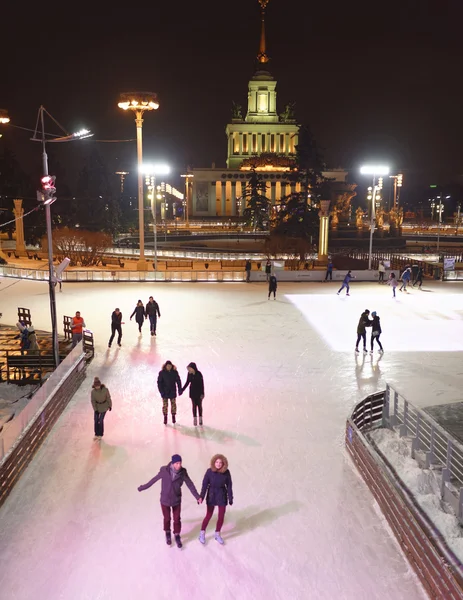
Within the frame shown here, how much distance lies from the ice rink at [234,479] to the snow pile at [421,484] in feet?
1.98

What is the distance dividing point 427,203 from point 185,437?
150262 millimetres

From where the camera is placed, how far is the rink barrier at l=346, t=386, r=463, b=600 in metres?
5.20

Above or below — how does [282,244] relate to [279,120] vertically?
below

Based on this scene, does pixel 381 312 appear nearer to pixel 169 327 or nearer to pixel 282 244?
pixel 169 327

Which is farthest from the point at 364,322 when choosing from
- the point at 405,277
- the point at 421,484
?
the point at 405,277

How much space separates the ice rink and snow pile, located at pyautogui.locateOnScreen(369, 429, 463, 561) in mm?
604

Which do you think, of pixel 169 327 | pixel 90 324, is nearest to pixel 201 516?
pixel 169 327

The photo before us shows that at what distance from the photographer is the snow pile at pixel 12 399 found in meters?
11.9

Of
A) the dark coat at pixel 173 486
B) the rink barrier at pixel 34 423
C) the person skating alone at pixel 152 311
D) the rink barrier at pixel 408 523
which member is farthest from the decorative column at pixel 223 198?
the dark coat at pixel 173 486

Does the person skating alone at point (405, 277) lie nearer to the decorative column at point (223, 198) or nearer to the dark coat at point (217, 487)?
the dark coat at point (217, 487)

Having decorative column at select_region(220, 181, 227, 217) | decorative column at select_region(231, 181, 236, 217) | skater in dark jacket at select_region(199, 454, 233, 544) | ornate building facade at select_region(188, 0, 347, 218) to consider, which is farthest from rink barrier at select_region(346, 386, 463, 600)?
ornate building facade at select_region(188, 0, 347, 218)

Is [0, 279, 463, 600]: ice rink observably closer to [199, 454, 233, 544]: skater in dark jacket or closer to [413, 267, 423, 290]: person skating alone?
[199, 454, 233, 544]: skater in dark jacket

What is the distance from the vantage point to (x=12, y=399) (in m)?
12.8

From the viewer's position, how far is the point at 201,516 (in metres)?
7.03
